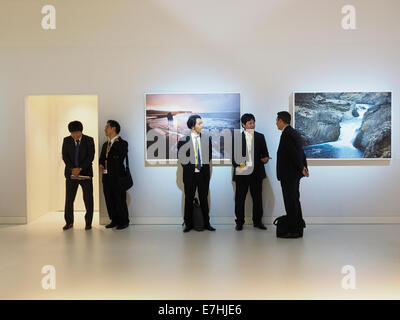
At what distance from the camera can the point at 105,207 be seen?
7477 mm

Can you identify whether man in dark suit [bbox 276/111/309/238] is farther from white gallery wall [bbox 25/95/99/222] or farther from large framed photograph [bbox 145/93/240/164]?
white gallery wall [bbox 25/95/99/222]

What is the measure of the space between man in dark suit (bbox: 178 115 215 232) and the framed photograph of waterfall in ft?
5.95

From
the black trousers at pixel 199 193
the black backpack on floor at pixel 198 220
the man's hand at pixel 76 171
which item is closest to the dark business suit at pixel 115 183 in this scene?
the man's hand at pixel 76 171

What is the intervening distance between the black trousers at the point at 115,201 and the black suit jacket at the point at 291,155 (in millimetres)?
2890

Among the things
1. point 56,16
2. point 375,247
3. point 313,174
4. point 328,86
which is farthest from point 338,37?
point 56,16

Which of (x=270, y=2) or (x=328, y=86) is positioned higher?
(x=270, y=2)

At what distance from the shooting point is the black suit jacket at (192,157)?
6809 mm

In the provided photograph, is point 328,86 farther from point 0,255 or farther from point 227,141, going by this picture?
point 0,255

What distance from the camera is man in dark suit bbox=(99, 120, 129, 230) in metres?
7.04

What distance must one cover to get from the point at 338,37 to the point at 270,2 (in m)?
1.42

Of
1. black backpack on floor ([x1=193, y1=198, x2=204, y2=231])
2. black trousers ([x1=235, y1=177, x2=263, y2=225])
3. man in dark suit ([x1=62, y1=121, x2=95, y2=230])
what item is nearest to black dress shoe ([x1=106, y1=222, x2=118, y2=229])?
man in dark suit ([x1=62, y1=121, x2=95, y2=230])

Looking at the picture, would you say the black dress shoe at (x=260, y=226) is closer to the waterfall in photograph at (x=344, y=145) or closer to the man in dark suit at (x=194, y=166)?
the man in dark suit at (x=194, y=166)

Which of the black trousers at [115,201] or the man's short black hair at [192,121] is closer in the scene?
the man's short black hair at [192,121]

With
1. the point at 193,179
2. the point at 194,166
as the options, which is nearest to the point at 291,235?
the point at 193,179
